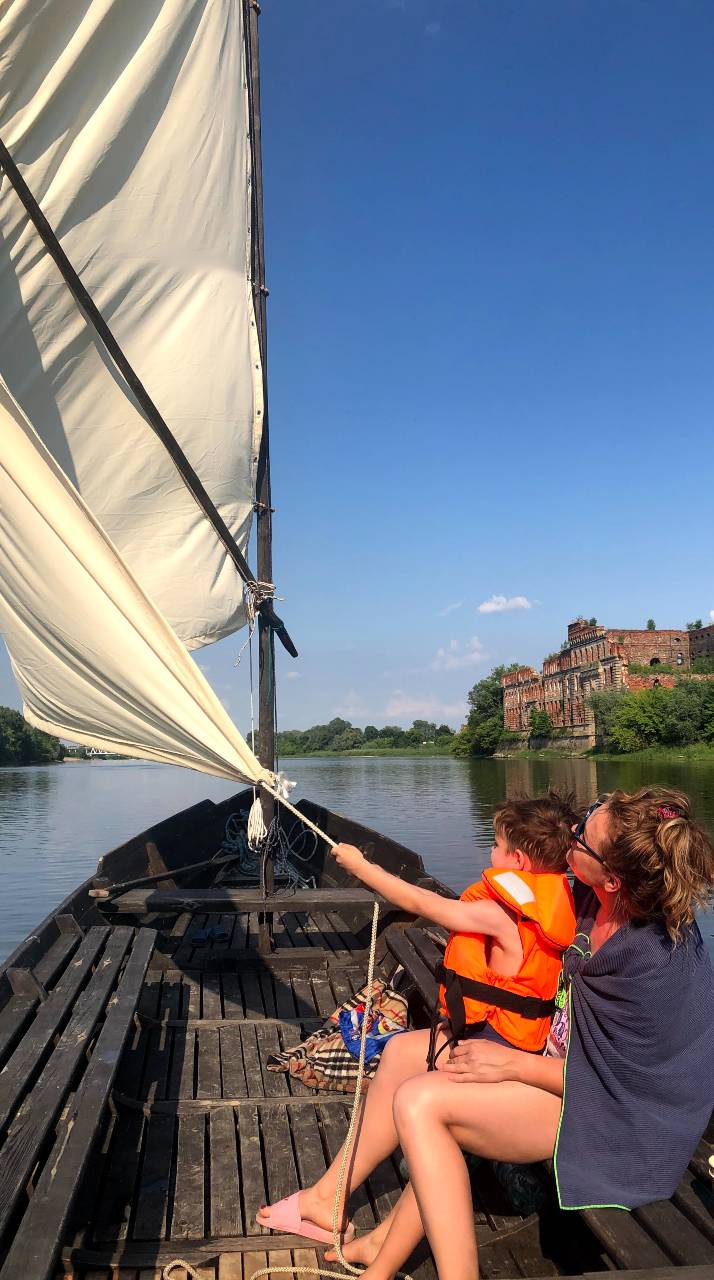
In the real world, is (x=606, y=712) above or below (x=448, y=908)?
above

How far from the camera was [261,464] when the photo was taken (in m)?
7.50

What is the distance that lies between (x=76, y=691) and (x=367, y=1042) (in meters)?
2.25

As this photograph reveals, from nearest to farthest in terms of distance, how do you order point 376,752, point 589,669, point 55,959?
point 55,959 → point 589,669 → point 376,752

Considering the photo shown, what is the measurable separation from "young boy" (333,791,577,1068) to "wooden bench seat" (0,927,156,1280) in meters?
1.19

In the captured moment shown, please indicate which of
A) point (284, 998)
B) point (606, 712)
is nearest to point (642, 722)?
point (606, 712)

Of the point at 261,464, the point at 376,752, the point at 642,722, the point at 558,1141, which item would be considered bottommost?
the point at 376,752

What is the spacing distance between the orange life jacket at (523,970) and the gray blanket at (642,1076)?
33cm

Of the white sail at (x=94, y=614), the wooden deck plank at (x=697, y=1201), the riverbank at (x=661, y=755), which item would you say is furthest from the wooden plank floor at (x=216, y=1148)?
the riverbank at (x=661, y=755)

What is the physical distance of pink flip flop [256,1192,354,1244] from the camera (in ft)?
9.43

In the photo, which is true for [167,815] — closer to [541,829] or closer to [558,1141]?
[541,829]

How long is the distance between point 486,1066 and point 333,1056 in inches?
81.6

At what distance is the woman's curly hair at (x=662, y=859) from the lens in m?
2.18

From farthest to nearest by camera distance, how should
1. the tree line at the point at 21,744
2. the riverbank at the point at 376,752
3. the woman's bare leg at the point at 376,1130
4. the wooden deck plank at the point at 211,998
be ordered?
the riverbank at the point at 376,752, the tree line at the point at 21,744, the wooden deck plank at the point at 211,998, the woman's bare leg at the point at 376,1130

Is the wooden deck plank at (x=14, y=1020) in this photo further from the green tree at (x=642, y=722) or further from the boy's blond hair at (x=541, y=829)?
the green tree at (x=642, y=722)
